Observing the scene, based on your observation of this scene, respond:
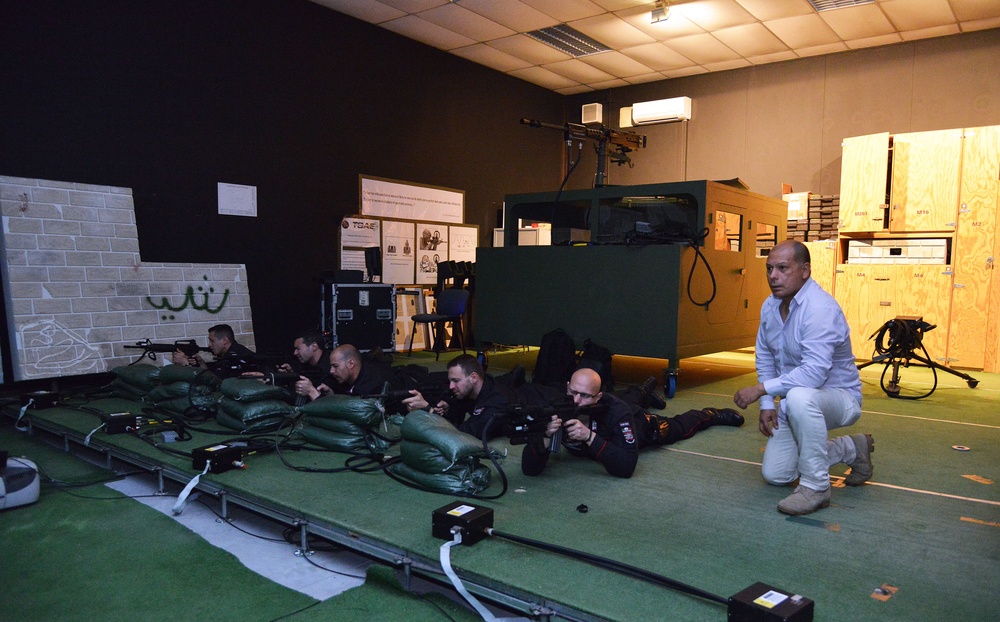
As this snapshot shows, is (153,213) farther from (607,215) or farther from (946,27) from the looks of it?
(946,27)

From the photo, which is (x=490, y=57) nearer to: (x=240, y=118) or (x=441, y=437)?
(x=240, y=118)

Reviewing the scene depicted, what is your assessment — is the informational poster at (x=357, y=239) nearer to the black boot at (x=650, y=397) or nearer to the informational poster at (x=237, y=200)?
the informational poster at (x=237, y=200)

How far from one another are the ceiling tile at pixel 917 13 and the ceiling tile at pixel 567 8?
3.05m

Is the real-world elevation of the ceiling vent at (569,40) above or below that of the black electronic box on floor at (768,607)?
above

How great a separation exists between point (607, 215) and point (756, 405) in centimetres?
206

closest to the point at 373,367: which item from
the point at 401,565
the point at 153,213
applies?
the point at 401,565

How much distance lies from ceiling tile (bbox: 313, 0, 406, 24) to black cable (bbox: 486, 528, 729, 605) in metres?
6.76

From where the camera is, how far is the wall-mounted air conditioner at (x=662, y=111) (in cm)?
933

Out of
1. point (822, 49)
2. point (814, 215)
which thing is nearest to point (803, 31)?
point (822, 49)

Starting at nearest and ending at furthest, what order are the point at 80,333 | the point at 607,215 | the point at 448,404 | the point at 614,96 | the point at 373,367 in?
the point at 448,404 < the point at 373,367 < the point at 80,333 < the point at 607,215 < the point at 614,96

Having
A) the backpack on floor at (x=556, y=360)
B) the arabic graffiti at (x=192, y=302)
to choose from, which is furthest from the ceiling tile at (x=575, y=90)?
the arabic graffiti at (x=192, y=302)

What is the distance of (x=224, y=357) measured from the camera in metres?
5.17

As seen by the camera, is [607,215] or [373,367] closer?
[373,367]

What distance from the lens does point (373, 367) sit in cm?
443
